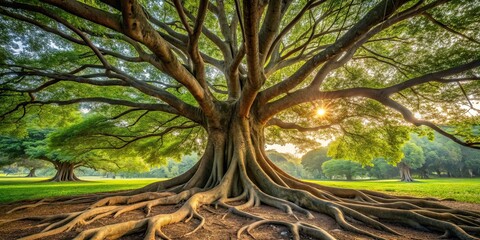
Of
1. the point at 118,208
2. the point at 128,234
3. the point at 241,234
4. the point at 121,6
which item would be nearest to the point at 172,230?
the point at 128,234

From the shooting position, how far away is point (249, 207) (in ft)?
16.2

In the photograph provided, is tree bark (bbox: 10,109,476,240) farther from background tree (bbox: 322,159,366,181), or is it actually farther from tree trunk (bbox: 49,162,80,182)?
background tree (bbox: 322,159,366,181)

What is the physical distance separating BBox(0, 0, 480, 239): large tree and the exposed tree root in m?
0.03

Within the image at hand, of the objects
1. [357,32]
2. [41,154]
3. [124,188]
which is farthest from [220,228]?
[41,154]

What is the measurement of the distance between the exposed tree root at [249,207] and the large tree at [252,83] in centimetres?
3

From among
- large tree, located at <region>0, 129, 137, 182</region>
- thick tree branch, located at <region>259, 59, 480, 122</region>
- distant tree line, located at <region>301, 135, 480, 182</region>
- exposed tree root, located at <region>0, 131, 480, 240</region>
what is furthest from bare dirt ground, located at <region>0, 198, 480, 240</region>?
distant tree line, located at <region>301, 135, 480, 182</region>

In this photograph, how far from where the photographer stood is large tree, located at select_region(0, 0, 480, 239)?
3520 millimetres

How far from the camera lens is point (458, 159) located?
41.1 meters

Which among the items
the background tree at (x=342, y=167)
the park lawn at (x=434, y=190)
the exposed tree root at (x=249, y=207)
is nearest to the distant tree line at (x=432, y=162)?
the background tree at (x=342, y=167)

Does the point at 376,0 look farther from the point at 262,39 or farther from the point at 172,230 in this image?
the point at 172,230

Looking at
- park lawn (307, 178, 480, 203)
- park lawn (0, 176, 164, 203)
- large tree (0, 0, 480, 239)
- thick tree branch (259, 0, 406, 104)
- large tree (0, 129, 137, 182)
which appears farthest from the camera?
large tree (0, 129, 137, 182)

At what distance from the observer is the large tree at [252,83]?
352 centimetres

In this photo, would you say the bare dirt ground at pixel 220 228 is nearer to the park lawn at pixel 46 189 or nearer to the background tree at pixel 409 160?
the park lawn at pixel 46 189

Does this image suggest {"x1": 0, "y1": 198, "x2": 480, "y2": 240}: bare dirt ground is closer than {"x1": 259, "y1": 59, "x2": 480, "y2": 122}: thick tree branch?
Yes
